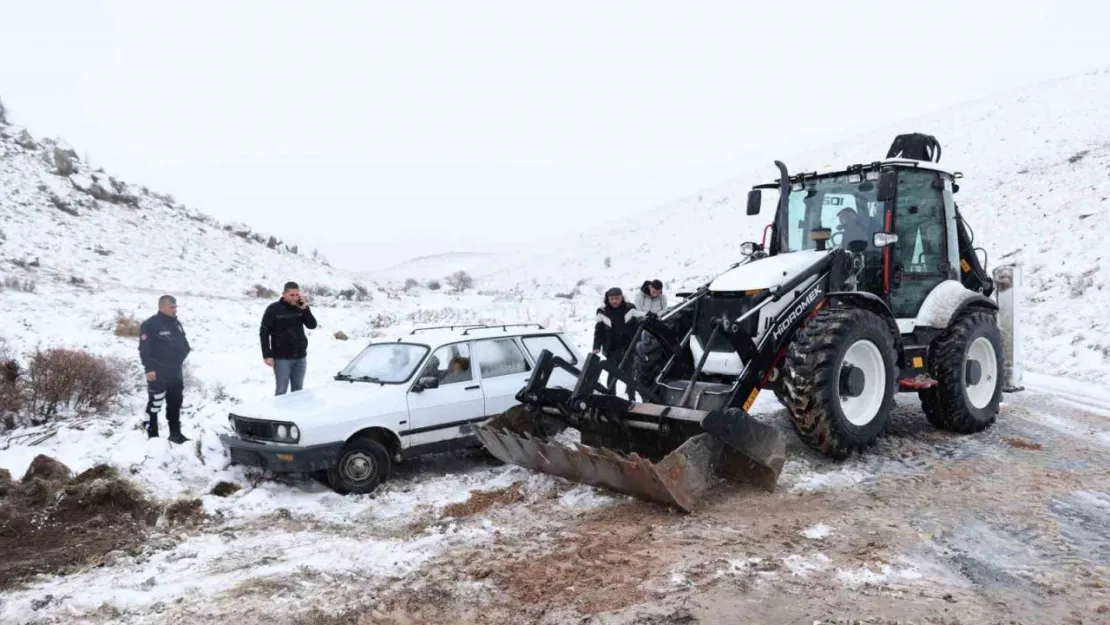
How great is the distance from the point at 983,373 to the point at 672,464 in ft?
15.6

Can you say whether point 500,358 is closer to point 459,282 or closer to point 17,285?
point 17,285

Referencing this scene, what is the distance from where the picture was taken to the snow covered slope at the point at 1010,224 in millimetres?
15800

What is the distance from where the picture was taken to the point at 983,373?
8320 millimetres

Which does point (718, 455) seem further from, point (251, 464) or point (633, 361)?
point (251, 464)

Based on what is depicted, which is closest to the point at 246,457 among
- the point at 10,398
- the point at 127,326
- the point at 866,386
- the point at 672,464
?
the point at 10,398

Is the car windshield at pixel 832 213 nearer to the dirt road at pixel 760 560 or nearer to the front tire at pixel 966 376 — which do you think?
the front tire at pixel 966 376

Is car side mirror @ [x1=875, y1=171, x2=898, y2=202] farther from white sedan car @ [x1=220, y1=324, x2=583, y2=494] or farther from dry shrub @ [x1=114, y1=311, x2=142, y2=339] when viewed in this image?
dry shrub @ [x1=114, y1=311, x2=142, y2=339]

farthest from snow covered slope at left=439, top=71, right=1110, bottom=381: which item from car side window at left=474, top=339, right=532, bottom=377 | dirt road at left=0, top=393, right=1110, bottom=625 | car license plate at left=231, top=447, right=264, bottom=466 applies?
car license plate at left=231, top=447, right=264, bottom=466

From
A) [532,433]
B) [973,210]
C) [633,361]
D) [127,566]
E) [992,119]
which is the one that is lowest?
[127,566]

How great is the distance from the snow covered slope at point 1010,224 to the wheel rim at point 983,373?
205 inches

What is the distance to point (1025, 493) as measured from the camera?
19.6 ft

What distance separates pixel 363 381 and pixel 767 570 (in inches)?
179

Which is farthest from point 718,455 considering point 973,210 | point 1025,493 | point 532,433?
point 973,210

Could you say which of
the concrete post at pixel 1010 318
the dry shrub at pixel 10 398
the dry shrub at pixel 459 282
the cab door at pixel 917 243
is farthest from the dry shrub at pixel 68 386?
the dry shrub at pixel 459 282
